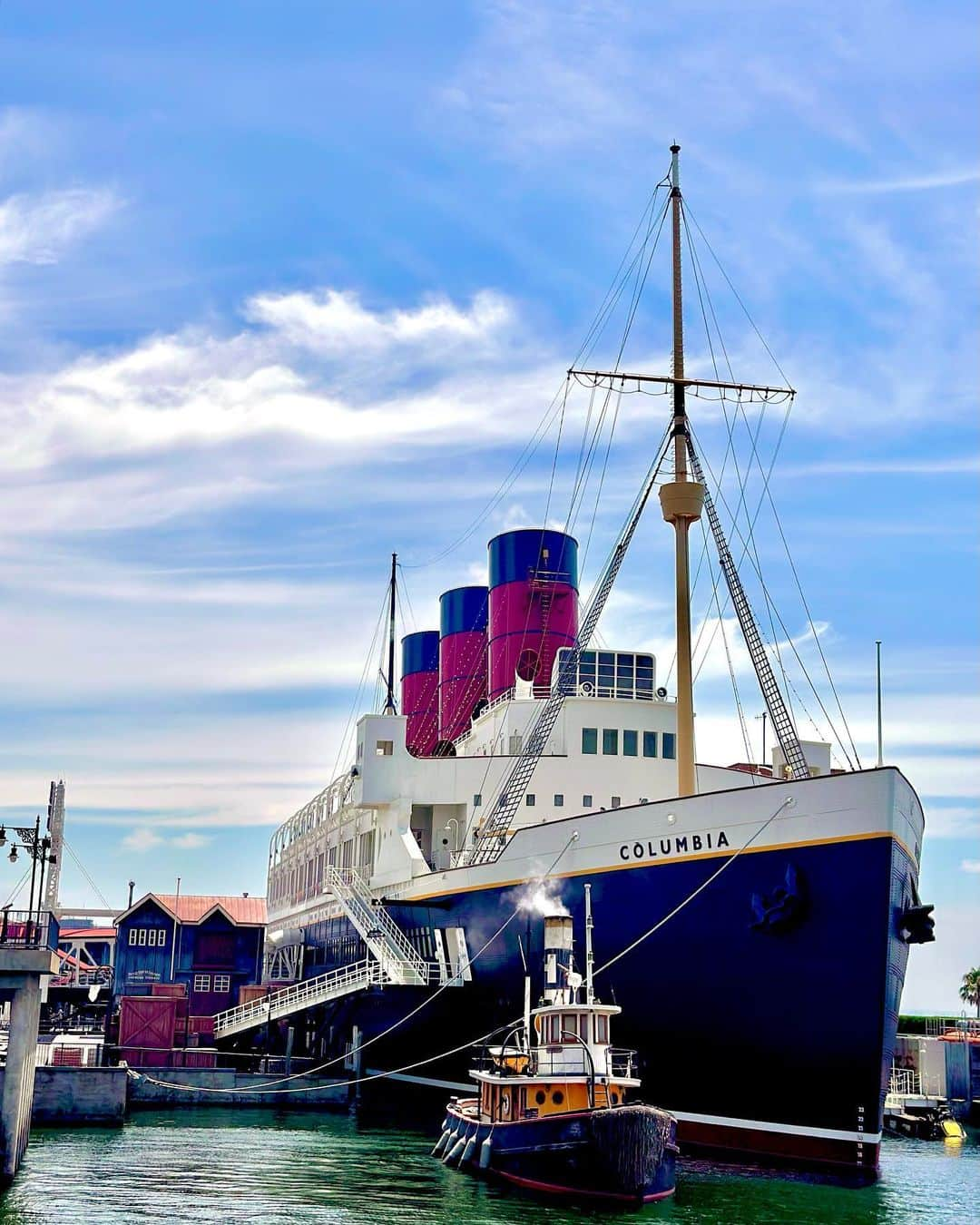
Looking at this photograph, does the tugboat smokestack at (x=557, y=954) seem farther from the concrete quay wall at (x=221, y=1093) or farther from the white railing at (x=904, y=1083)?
the white railing at (x=904, y=1083)

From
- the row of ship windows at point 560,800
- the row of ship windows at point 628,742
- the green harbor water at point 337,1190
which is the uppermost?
the row of ship windows at point 628,742

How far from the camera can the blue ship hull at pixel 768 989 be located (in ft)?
78.8

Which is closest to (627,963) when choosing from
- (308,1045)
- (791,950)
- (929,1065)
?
(791,950)

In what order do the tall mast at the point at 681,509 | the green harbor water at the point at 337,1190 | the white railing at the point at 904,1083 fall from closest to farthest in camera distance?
1. the green harbor water at the point at 337,1190
2. the tall mast at the point at 681,509
3. the white railing at the point at 904,1083

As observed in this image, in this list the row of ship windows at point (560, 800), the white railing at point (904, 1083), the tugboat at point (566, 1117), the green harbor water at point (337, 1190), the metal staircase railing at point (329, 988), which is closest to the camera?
the green harbor water at point (337, 1190)

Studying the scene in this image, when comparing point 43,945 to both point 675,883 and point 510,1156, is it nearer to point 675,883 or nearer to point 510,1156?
point 510,1156

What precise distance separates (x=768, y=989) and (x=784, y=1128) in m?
2.62

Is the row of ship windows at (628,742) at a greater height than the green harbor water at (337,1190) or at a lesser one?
greater

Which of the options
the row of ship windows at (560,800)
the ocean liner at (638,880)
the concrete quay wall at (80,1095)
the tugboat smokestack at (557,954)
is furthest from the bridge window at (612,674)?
the concrete quay wall at (80,1095)

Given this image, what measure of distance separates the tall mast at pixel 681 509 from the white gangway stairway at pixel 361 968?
32.9 ft

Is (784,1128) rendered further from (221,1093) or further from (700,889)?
(221,1093)

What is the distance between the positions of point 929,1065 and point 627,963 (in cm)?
2571

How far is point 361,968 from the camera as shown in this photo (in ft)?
132

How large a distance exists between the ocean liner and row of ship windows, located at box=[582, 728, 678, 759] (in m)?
0.06
